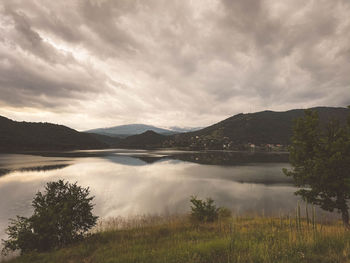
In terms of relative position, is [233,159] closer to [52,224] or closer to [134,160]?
[134,160]

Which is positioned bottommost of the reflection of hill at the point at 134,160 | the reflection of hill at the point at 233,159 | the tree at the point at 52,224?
the reflection of hill at the point at 233,159

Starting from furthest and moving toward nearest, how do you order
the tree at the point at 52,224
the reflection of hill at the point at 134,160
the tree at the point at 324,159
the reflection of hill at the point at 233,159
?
the reflection of hill at the point at 233,159
the reflection of hill at the point at 134,160
the tree at the point at 324,159
the tree at the point at 52,224

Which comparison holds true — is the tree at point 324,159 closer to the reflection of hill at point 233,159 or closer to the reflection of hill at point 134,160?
the reflection of hill at point 233,159

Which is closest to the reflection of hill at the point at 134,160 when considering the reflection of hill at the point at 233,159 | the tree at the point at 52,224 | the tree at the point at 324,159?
the reflection of hill at the point at 233,159

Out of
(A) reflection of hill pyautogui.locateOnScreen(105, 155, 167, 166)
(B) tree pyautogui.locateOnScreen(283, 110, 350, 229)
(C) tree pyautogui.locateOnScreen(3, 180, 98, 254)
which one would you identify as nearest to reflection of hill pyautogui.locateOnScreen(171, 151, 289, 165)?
(A) reflection of hill pyautogui.locateOnScreen(105, 155, 167, 166)

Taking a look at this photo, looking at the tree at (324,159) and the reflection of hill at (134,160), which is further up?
the tree at (324,159)

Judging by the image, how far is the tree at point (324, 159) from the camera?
539 inches

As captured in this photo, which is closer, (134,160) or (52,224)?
(52,224)

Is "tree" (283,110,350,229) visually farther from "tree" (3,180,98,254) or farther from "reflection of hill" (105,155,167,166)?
"reflection of hill" (105,155,167,166)

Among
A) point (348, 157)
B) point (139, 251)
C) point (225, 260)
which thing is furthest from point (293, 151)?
point (139, 251)

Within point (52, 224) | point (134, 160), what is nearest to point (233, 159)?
point (134, 160)

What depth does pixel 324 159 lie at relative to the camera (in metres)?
14.3

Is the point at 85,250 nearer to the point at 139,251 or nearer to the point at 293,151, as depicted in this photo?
the point at 139,251

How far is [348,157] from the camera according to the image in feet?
44.2
